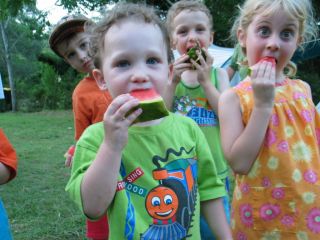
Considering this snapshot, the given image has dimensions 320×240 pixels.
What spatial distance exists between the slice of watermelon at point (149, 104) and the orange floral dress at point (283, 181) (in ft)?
1.66

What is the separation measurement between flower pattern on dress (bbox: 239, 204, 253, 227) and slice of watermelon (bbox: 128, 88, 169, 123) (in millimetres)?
658

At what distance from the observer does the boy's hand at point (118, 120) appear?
1.37 metres

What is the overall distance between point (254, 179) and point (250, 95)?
0.39 metres

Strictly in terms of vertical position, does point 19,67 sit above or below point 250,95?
above

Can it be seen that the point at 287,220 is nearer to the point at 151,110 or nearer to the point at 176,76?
the point at 151,110

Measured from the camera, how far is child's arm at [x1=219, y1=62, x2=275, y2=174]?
1.67 meters

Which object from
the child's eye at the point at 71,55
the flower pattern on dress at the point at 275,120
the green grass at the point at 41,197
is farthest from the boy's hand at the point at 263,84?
the green grass at the point at 41,197

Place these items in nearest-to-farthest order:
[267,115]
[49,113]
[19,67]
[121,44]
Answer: [121,44] < [267,115] < [49,113] < [19,67]

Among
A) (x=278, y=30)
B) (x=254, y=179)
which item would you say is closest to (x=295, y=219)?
(x=254, y=179)

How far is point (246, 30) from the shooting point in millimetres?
1980

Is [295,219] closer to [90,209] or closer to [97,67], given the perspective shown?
[90,209]

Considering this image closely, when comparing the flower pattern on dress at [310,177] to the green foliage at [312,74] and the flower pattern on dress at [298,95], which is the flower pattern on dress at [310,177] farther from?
the green foliage at [312,74]

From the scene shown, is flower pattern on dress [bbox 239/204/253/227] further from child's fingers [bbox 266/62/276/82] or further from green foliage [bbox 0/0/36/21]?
green foliage [bbox 0/0/36/21]

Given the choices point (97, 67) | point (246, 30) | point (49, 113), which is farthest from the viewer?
point (49, 113)
